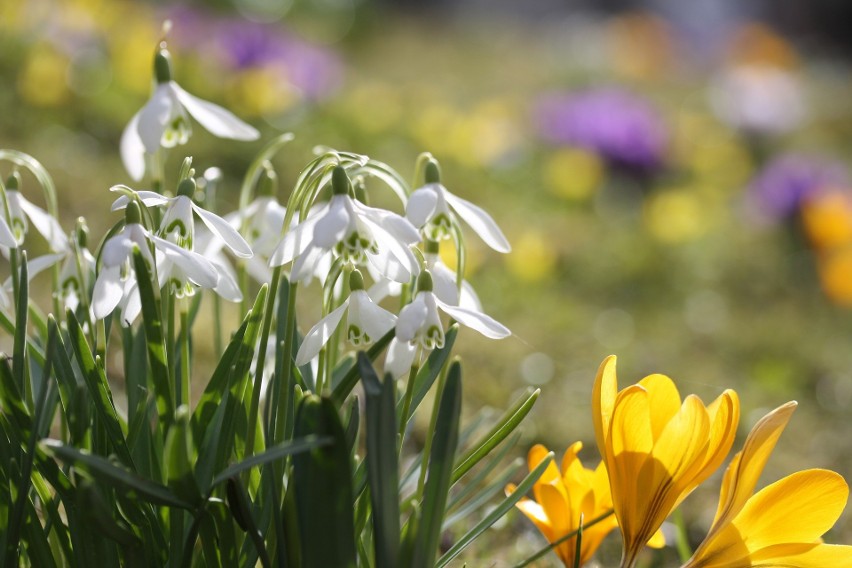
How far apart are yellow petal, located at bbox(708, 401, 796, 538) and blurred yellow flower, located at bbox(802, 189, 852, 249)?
289cm

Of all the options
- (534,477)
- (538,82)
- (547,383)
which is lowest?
(538,82)

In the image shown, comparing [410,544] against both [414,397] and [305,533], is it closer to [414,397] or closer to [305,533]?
[305,533]

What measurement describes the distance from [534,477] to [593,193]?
3.40 m

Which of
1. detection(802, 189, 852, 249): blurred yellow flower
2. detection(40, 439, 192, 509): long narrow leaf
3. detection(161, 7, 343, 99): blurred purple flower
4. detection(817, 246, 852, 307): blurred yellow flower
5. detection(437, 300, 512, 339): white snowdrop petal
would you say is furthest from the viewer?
detection(161, 7, 343, 99): blurred purple flower

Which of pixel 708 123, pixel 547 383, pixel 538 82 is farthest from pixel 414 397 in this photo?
pixel 538 82

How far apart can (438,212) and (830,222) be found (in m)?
3.00

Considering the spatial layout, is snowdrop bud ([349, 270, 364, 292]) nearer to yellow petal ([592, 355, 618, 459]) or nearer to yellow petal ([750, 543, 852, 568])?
yellow petal ([592, 355, 618, 459])

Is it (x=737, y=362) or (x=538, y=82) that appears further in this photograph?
(x=538, y=82)

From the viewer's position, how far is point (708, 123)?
626 centimetres

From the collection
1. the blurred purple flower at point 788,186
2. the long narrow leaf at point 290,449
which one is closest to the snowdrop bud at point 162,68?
the long narrow leaf at point 290,449

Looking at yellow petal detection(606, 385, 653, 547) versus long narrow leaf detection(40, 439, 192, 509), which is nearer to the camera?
long narrow leaf detection(40, 439, 192, 509)

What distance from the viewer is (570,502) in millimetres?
1091

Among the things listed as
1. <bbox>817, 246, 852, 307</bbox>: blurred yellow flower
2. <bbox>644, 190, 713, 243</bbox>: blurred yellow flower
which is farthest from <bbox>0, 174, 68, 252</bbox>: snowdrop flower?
<bbox>817, 246, 852, 307</bbox>: blurred yellow flower

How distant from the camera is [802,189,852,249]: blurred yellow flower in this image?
3613 millimetres
